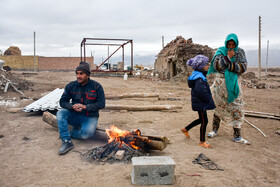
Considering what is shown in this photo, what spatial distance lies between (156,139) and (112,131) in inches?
31.0

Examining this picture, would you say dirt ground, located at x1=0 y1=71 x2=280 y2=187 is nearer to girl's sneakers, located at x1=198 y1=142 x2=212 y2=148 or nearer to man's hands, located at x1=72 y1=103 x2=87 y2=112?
girl's sneakers, located at x1=198 y1=142 x2=212 y2=148

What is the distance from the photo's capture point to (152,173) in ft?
9.13

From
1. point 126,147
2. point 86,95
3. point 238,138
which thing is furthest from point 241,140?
point 86,95

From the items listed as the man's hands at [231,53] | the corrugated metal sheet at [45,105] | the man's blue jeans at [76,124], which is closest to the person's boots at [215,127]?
the man's hands at [231,53]

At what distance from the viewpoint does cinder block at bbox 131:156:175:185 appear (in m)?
2.74

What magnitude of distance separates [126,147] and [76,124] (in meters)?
1.31

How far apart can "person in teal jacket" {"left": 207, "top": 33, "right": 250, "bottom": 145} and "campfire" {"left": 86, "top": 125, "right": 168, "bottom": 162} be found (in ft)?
5.02

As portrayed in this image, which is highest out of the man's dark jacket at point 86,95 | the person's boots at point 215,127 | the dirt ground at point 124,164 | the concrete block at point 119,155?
the man's dark jacket at point 86,95

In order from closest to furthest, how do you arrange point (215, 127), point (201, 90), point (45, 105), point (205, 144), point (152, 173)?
point (152, 173) → point (201, 90) → point (205, 144) → point (215, 127) → point (45, 105)

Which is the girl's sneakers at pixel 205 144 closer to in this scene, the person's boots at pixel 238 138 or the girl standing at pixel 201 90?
the girl standing at pixel 201 90

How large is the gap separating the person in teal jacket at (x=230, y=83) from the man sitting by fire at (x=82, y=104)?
2.24 m

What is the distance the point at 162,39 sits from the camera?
42.9 meters

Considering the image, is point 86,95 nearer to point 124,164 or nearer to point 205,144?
point 124,164

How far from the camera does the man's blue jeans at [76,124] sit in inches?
161
